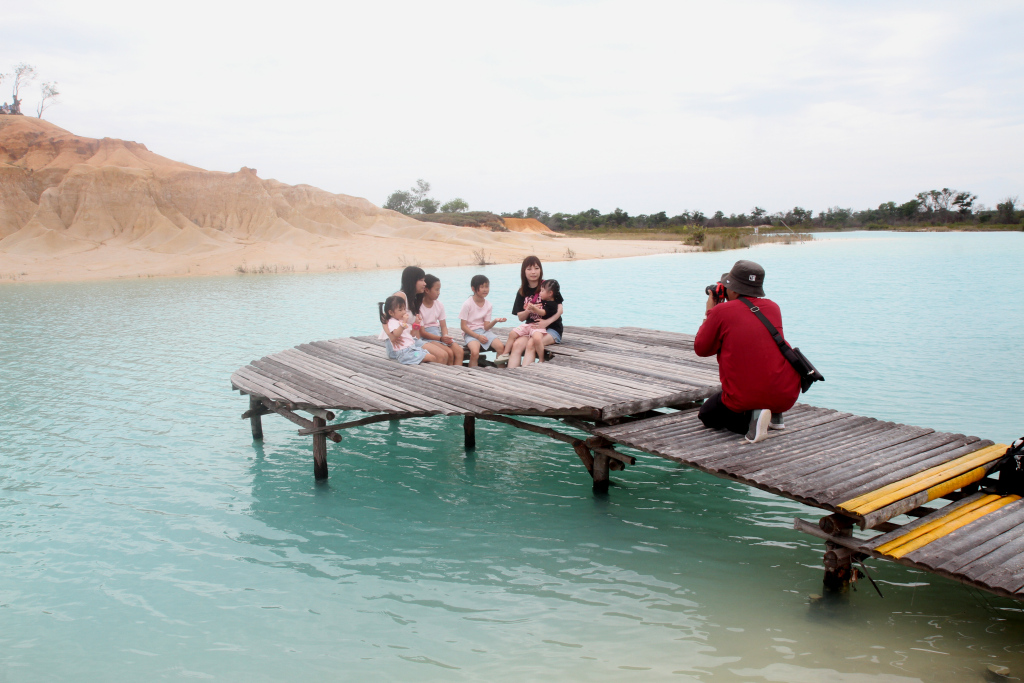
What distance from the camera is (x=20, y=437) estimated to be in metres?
8.26

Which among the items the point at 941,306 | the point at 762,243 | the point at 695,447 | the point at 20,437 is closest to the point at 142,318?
the point at 20,437

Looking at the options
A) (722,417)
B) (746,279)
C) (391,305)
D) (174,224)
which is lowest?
(722,417)

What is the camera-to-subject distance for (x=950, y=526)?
4.06 m

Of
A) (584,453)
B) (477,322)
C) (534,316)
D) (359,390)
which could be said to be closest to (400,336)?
(477,322)

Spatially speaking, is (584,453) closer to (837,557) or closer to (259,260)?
(837,557)

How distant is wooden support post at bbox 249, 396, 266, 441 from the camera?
8.09m

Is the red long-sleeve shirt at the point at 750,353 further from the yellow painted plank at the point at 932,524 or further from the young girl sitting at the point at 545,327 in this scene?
the young girl sitting at the point at 545,327

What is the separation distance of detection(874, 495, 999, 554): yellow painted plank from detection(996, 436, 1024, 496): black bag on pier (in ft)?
0.42

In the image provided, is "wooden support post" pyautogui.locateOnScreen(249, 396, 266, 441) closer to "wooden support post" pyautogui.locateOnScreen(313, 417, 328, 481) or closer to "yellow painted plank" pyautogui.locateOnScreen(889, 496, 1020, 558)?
"wooden support post" pyautogui.locateOnScreen(313, 417, 328, 481)

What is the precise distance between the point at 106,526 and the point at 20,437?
3426 mm

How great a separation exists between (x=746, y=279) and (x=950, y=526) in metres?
2.00

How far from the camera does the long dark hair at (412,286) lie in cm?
810

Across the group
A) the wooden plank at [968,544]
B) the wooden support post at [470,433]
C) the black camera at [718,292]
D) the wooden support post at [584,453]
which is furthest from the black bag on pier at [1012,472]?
the wooden support post at [470,433]

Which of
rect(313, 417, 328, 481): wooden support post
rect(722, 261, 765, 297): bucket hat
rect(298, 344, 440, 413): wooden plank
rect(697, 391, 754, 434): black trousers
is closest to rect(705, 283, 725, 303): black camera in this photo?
rect(722, 261, 765, 297): bucket hat
